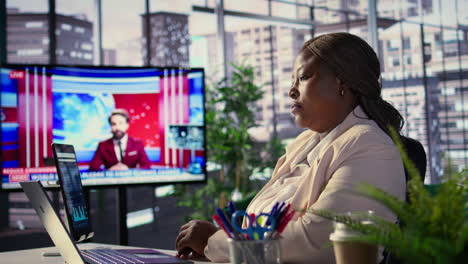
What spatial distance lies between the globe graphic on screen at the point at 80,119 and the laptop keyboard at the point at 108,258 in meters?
1.11

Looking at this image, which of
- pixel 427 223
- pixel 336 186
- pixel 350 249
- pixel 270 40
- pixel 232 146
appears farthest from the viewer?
pixel 270 40

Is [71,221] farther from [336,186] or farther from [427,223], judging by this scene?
[427,223]

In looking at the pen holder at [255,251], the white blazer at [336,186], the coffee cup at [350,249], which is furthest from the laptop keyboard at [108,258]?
the coffee cup at [350,249]

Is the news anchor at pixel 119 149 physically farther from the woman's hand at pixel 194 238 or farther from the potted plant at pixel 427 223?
the potted plant at pixel 427 223

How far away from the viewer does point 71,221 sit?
1594 millimetres

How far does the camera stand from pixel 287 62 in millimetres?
6590

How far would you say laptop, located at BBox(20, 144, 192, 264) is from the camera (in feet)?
3.95

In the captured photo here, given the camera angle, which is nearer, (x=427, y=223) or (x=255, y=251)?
(x=427, y=223)

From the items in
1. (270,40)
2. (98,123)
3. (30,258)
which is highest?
(270,40)

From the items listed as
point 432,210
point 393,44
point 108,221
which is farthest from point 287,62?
point 432,210

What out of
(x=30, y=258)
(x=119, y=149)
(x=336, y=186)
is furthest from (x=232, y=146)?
(x=336, y=186)

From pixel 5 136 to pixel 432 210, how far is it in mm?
2326

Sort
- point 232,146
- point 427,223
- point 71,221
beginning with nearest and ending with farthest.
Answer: point 427,223, point 71,221, point 232,146

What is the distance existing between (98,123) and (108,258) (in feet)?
4.26
